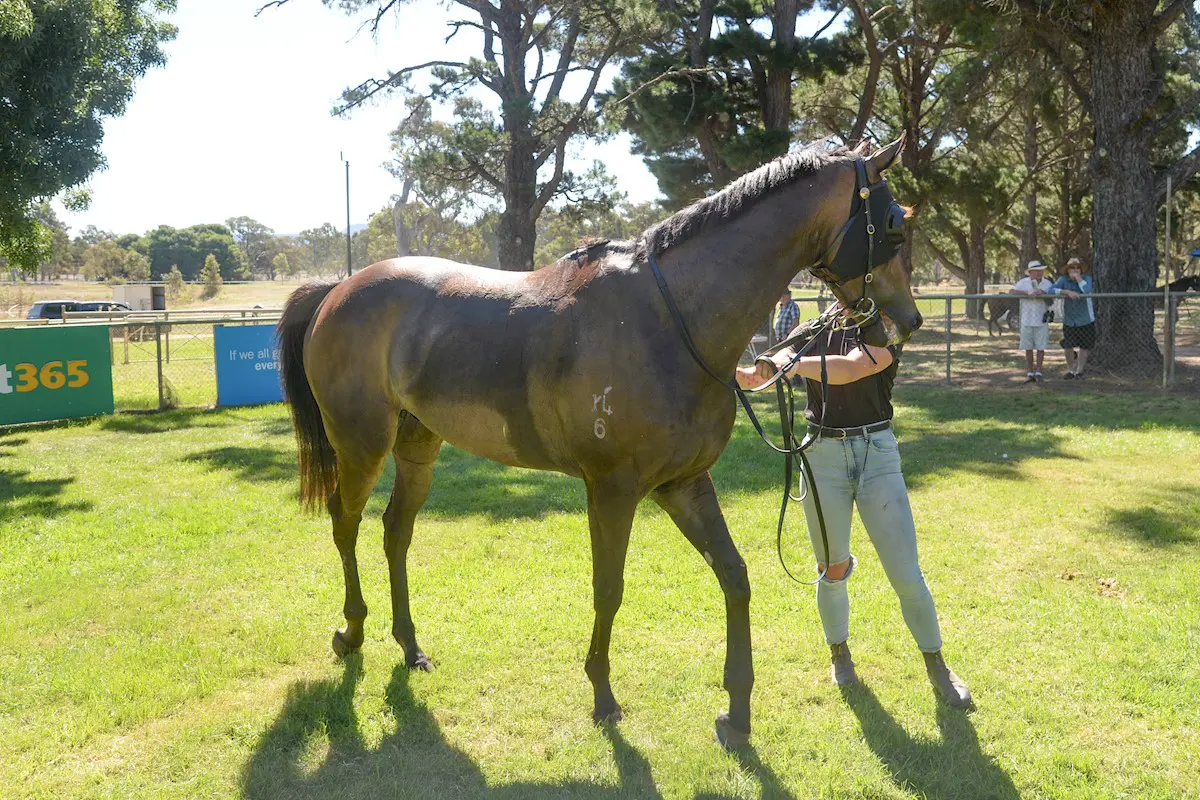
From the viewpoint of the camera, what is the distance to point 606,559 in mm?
3635

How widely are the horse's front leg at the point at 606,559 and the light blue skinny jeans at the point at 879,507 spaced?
0.96 meters

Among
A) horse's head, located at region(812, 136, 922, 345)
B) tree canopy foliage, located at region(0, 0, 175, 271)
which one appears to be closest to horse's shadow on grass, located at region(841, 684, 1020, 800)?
horse's head, located at region(812, 136, 922, 345)

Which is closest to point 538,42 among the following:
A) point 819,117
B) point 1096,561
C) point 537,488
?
point 819,117

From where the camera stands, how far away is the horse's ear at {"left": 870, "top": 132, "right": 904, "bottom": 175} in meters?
3.10

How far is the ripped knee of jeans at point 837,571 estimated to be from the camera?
4070 mm

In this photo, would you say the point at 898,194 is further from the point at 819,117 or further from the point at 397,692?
the point at 397,692

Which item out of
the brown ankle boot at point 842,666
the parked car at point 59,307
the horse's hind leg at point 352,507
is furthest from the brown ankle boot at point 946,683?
the parked car at point 59,307

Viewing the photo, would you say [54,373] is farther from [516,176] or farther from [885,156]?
[885,156]

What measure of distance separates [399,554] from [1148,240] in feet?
45.8

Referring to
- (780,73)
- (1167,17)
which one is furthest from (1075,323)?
(780,73)

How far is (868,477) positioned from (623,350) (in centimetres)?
131

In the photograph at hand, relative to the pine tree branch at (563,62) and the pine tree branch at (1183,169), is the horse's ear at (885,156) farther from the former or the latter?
the pine tree branch at (563,62)

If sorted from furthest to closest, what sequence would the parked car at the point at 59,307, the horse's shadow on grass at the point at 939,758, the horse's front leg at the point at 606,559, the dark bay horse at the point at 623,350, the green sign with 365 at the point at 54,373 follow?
the parked car at the point at 59,307
the green sign with 365 at the point at 54,373
the horse's front leg at the point at 606,559
the dark bay horse at the point at 623,350
the horse's shadow on grass at the point at 939,758

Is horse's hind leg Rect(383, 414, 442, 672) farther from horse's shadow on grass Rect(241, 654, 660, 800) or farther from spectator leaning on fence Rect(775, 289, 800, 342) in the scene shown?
spectator leaning on fence Rect(775, 289, 800, 342)
